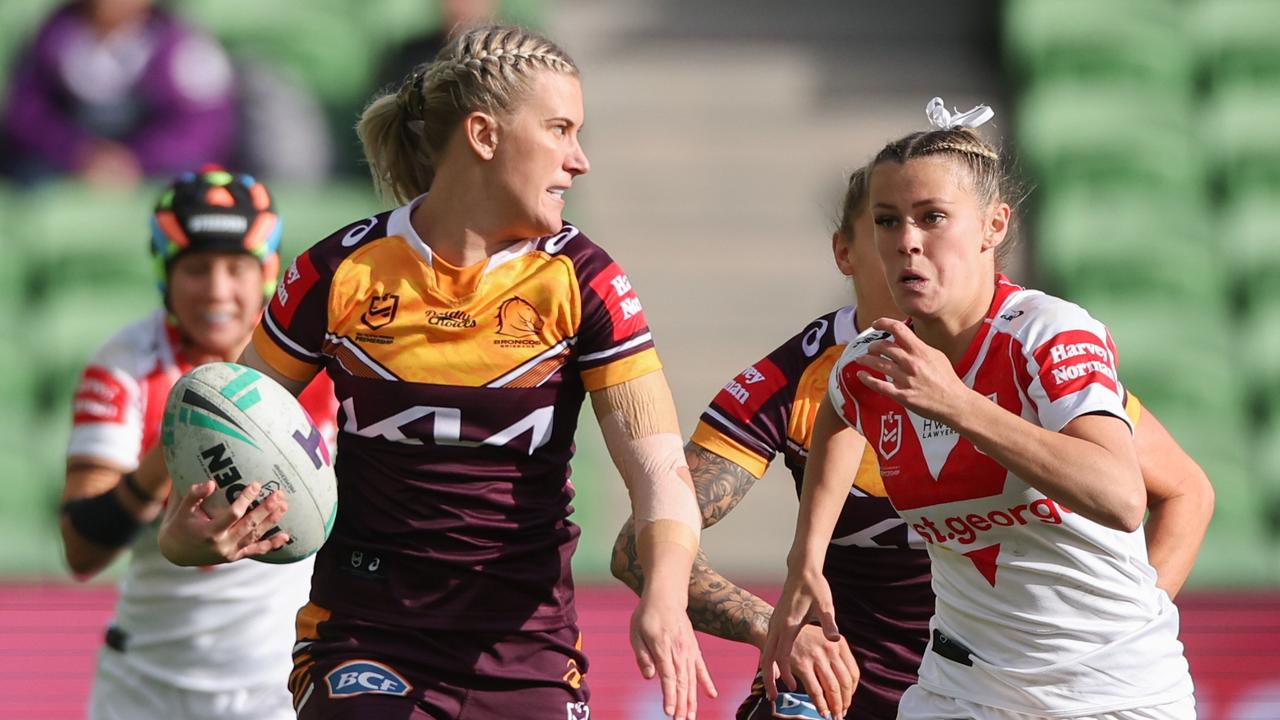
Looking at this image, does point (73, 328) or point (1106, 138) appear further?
point (1106, 138)

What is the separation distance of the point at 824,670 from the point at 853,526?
645 millimetres

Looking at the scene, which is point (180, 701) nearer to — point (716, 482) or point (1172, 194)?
point (716, 482)

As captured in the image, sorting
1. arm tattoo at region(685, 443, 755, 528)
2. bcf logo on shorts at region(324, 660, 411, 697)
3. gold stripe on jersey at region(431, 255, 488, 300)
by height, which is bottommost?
bcf logo on shorts at region(324, 660, 411, 697)

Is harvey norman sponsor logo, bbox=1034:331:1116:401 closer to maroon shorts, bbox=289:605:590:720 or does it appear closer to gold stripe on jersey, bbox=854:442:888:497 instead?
gold stripe on jersey, bbox=854:442:888:497

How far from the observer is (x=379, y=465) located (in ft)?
13.2

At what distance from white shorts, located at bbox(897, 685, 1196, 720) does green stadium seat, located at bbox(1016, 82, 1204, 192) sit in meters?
7.30

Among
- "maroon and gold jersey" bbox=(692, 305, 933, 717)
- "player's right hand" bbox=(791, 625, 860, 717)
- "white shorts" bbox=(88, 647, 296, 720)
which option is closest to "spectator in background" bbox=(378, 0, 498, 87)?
"white shorts" bbox=(88, 647, 296, 720)

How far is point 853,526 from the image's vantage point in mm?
4578

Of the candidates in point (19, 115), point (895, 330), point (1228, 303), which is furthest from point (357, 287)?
point (1228, 303)

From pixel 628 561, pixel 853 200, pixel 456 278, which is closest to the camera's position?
pixel 456 278

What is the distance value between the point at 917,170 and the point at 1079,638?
41.5 inches

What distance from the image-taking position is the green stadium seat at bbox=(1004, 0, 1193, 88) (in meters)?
11.4

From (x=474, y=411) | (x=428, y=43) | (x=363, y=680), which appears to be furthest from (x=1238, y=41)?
(x=363, y=680)

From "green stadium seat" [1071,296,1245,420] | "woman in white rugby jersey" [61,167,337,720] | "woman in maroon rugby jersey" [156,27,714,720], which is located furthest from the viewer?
"green stadium seat" [1071,296,1245,420]
